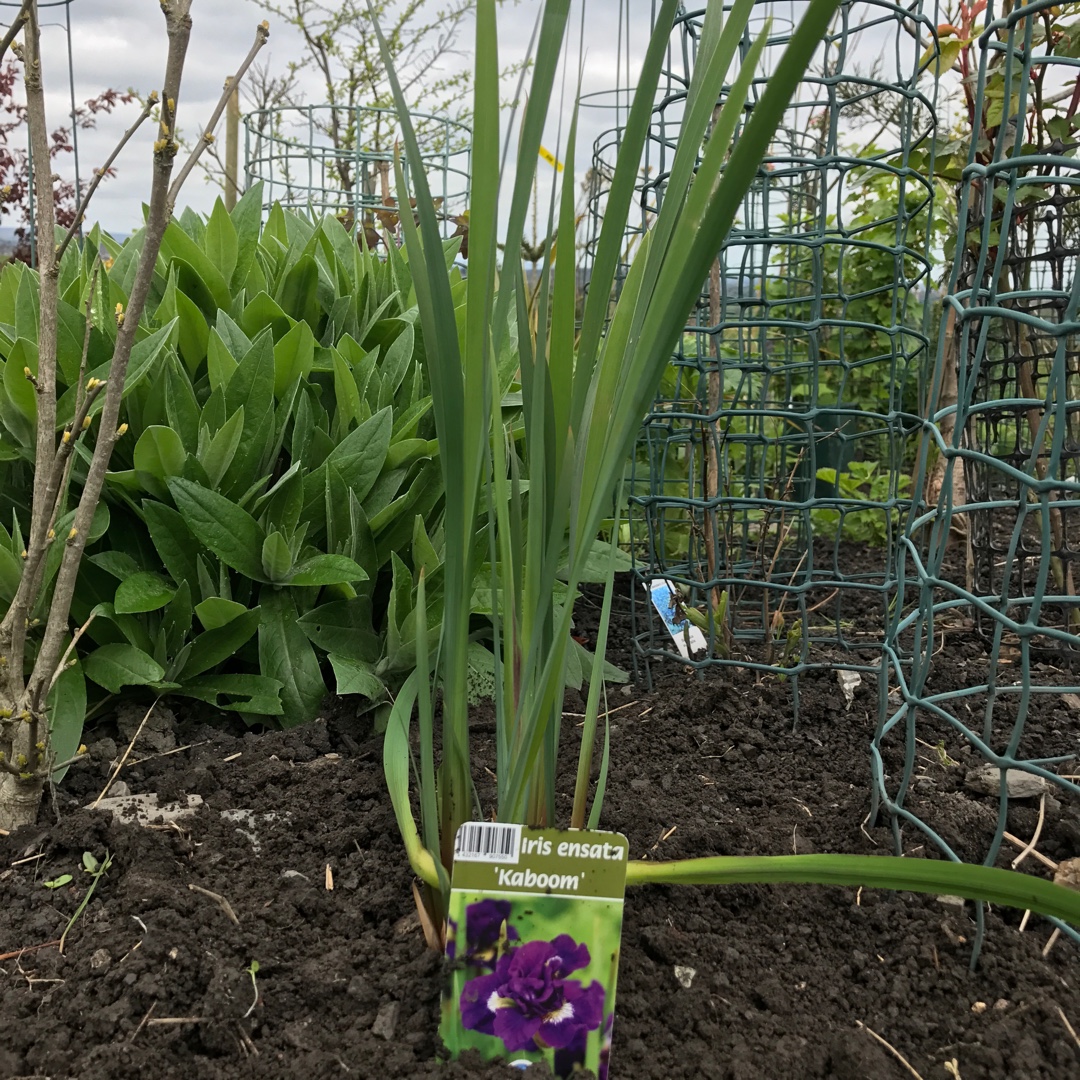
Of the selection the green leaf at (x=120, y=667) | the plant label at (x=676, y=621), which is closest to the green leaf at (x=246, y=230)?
the green leaf at (x=120, y=667)

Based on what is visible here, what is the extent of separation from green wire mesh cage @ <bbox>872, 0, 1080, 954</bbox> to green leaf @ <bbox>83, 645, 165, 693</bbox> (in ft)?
3.28

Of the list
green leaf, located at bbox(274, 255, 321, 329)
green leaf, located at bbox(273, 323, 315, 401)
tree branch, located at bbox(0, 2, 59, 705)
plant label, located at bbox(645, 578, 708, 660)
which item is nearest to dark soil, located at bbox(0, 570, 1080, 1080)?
tree branch, located at bbox(0, 2, 59, 705)

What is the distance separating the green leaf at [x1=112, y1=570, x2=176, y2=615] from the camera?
1.34 meters

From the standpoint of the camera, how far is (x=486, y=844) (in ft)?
2.54

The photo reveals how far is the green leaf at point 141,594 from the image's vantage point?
1337mm

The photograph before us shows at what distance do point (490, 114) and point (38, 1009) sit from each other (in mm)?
882

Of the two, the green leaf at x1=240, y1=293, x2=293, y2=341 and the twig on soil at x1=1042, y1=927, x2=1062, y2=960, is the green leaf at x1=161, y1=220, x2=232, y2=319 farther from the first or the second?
the twig on soil at x1=1042, y1=927, x2=1062, y2=960

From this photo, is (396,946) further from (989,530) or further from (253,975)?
(989,530)

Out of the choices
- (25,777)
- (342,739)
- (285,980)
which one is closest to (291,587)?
(342,739)

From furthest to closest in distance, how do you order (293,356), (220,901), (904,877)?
(293,356) → (220,901) → (904,877)

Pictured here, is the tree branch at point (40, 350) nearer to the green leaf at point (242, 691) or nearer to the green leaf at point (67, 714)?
the green leaf at point (67, 714)

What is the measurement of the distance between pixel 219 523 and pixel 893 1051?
1.09m

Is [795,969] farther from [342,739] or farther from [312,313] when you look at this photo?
[312,313]

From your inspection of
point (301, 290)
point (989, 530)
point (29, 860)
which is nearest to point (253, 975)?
point (29, 860)
